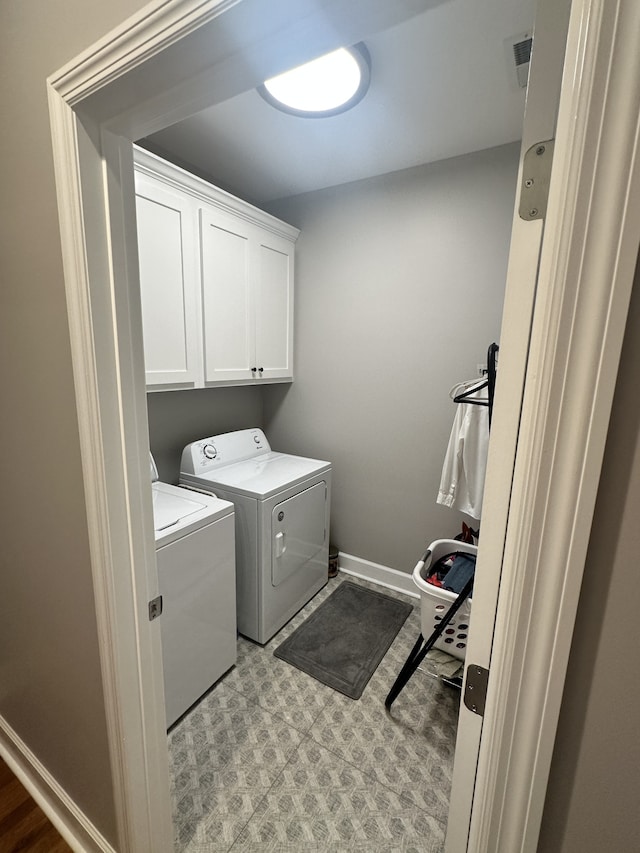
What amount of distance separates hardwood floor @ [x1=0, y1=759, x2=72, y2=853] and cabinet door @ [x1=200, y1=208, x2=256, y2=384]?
71.7 inches

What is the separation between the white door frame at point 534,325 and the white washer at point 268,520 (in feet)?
3.33

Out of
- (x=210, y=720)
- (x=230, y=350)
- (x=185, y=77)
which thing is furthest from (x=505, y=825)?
(x=230, y=350)

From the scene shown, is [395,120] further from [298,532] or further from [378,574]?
[378,574]

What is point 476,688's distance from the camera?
Result: 0.53 metres

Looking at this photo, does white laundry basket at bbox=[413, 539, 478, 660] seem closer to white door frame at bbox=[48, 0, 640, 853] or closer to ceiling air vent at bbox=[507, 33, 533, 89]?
white door frame at bbox=[48, 0, 640, 853]

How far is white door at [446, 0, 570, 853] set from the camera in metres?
0.41

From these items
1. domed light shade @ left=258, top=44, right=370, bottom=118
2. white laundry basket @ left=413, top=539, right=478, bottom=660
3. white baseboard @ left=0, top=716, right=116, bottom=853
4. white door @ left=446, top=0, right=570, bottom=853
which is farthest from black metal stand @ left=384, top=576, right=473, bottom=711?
domed light shade @ left=258, top=44, right=370, bottom=118

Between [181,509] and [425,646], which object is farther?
[181,509]

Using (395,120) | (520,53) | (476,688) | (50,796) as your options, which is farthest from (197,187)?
(50,796)

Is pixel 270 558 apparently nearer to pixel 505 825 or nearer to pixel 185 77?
pixel 505 825

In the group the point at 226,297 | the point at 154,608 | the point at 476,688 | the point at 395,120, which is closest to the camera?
the point at 476,688

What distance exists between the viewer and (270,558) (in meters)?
2.00

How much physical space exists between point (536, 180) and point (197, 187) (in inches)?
74.1

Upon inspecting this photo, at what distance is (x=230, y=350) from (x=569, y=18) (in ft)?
6.50
